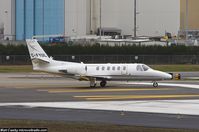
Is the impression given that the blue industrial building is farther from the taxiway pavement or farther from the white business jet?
the taxiway pavement

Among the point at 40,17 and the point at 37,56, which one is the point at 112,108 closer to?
the point at 37,56

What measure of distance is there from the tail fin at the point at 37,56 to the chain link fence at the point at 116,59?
34575mm

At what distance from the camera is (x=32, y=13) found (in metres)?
123

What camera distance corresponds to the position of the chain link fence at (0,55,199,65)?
84000 mm

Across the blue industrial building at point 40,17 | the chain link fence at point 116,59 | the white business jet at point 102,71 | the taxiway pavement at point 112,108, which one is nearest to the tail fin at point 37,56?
the white business jet at point 102,71

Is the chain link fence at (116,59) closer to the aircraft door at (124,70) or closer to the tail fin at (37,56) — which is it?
the tail fin at (37,56)

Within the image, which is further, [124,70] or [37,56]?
[37,56]

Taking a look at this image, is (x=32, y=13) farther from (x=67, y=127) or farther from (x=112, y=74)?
(x=67, y=127)

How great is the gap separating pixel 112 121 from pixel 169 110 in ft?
18.5

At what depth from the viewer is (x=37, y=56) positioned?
157 feet

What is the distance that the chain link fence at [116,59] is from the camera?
8400 centimetres

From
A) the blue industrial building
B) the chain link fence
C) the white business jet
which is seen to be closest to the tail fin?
the white business jet

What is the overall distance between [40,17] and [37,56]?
2970 inches

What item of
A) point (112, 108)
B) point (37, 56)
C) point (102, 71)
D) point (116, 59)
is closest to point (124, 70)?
point (102, 71)
